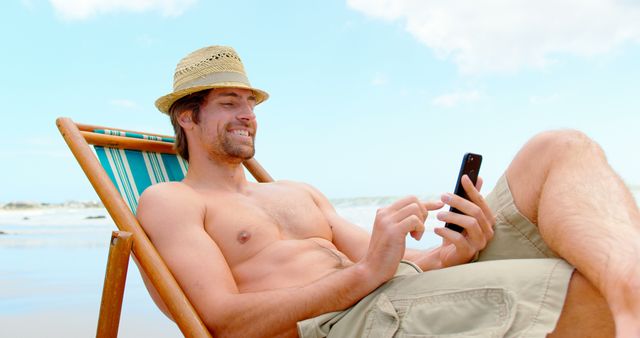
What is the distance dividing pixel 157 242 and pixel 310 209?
2.38 ft

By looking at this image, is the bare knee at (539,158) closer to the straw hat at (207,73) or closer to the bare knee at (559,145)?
the bare knee at (559,145)

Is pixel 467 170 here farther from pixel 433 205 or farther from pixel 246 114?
pixel 246 114

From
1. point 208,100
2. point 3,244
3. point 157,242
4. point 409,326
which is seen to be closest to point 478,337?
point 409,326

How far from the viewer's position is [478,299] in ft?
5.38

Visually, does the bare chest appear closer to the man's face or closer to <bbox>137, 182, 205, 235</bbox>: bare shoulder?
<bbox>137, 182, 205, 235</bbox>: bare shoulder

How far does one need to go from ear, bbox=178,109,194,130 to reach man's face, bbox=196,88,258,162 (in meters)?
0.05

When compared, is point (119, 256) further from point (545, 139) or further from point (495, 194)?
point (545, 139)

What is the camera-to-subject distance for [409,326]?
1.70m

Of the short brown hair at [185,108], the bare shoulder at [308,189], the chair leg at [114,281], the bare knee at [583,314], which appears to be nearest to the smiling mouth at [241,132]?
the short brown hair at [185,108]

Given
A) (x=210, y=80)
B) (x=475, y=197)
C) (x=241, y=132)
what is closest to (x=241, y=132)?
(x=241, y=132)

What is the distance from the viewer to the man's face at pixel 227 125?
103 inches

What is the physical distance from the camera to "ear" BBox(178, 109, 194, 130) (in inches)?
105

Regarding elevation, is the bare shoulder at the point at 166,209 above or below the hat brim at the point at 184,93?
below

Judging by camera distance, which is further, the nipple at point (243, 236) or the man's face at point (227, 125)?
the man's face at point (227, 125)
